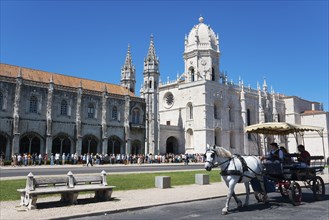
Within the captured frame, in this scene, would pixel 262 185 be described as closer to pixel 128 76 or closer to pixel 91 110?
pixel 91 110

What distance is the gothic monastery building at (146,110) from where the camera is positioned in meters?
39.0

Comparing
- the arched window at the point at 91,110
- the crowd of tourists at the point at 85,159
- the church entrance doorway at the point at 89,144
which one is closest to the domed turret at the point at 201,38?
the crowd of tourists at the point at 85,159

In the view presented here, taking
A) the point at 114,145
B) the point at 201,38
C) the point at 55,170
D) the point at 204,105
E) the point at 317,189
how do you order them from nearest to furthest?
the point at 317,189 → the point at 55,170 → the point at 114,145 → the point at 204,105 → the point at 201,38

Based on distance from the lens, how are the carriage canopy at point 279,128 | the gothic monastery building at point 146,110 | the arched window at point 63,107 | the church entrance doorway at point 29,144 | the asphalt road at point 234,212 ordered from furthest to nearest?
the arched window at point 63,107, the gothic monastery building at point 146,110, the church entrance doorway at point 29,144, the carriage canopy at point 279,128, the asphalt road at point 234,212

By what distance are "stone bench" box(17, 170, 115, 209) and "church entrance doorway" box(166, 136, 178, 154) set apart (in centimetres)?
4492

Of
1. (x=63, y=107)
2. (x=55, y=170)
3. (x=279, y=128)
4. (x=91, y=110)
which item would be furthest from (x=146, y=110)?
(x=279, y=128)

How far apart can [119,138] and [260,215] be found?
38938 mm

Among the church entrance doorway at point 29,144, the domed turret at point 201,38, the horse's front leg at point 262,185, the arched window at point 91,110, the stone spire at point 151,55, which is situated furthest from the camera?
the domed turret at point 201,38

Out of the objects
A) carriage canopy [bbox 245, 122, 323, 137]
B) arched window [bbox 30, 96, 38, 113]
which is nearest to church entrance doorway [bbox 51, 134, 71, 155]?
arched window [bbox 30, 96, 38, 113]

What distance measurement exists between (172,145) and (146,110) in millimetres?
10060

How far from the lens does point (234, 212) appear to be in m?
9.53

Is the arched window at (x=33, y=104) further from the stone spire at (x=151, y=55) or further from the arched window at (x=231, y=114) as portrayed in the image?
the arched window at (x=231, y=114)

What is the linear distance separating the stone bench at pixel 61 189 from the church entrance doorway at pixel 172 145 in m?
44.9

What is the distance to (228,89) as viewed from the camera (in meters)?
60.2
